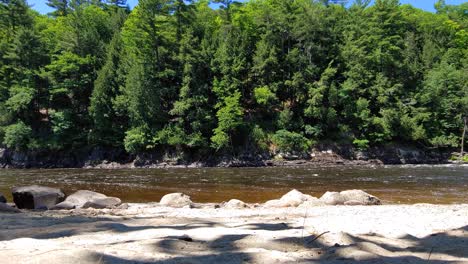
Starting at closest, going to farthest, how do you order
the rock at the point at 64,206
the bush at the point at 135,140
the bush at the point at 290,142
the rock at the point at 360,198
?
the rock at the point at 64,206, the rock at the point at 360,198, the bush at the point at 135,140, the bush at the point at 290,142

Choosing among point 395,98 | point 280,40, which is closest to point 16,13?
point 280,40

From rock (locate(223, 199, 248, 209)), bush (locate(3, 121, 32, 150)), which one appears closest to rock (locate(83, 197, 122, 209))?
rock (locate(223, 199, 248, 209))

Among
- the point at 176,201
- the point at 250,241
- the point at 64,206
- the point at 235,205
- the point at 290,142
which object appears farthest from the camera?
the point at 290,142

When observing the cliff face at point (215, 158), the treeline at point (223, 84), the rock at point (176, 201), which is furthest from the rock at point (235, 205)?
the treeline at point (223, 84)

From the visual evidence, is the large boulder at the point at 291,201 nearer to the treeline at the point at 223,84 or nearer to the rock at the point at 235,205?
the rock at the point at 235,205

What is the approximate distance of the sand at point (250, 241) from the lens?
4648mm

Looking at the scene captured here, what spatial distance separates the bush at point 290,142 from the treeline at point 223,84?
118mm

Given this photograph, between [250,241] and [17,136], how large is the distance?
41.6 metres

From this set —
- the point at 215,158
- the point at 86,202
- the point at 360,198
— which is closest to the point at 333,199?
the point at 360,198

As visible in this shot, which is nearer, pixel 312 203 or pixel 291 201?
pixel 312 203

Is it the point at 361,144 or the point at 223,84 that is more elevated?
the point at 223,84

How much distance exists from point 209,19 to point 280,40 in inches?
446

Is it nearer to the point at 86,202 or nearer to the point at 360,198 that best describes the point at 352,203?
the point at 360,198

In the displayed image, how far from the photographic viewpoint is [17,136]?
39.9m
